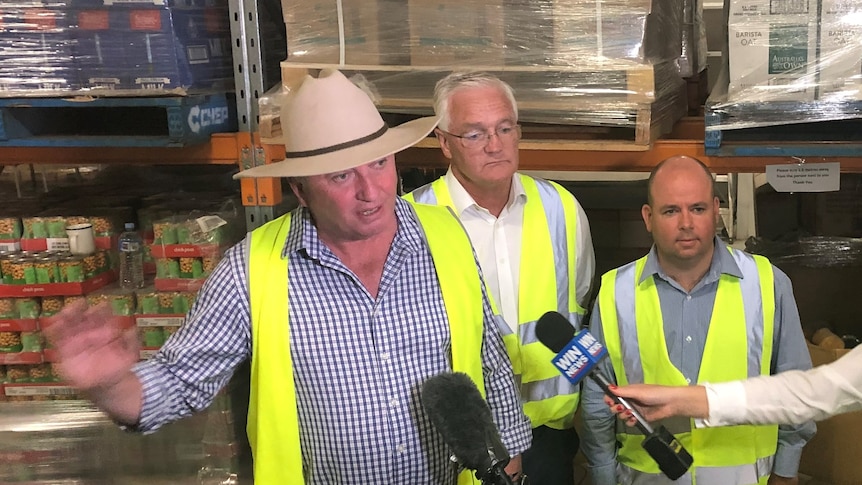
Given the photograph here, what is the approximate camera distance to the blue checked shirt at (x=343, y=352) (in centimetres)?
184

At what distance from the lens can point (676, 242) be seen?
2.19 meters

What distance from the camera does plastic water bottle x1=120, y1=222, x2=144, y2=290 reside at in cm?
284

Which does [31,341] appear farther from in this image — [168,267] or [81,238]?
[168,267]

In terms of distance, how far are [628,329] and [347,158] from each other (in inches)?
38.3

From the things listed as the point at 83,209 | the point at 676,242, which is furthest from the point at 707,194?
the point at 83,209

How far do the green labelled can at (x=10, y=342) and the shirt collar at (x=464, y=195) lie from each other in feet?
5.28

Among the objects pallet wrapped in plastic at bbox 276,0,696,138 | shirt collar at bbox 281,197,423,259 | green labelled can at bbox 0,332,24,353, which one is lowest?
green labelled can at bbox 0,332,24,353

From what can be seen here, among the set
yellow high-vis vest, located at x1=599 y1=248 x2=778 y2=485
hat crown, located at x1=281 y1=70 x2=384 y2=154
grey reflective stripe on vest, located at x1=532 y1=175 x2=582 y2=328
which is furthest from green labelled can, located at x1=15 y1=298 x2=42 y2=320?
yellow high-vis vest, located at x1=599 y1=248 x2=778 y2=485

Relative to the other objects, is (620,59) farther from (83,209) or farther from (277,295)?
(83,209)

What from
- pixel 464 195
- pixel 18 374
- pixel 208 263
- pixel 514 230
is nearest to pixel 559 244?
pixel 514 230

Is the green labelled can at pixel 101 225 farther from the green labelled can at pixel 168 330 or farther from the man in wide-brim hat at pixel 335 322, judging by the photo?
the man in wide-brim hat at pixel 335 322

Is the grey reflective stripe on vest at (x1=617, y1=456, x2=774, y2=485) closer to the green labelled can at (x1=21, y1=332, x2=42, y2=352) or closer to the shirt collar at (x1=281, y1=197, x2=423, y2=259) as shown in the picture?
the shirt collar at (x1=281, y1=197, x2=423, y2=259)

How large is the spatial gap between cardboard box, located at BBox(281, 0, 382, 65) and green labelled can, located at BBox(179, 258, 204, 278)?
75 cm

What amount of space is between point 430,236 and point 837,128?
1.45m
